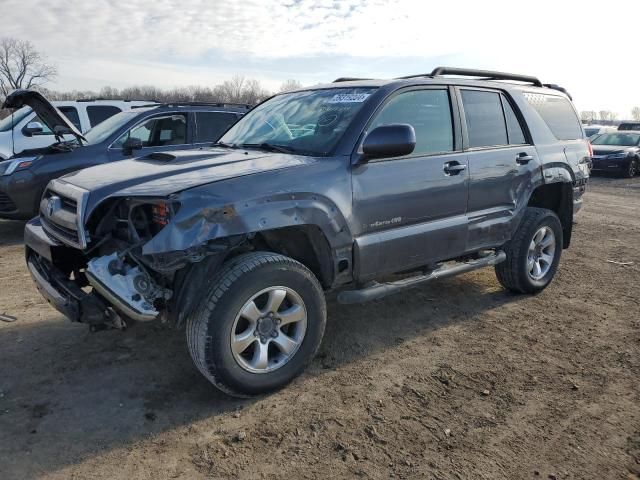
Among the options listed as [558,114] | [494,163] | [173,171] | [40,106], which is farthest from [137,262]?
[558,114]

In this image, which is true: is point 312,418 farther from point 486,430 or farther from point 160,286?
point 160,286

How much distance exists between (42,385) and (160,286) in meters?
1.13

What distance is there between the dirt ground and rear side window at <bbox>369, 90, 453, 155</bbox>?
1.54m

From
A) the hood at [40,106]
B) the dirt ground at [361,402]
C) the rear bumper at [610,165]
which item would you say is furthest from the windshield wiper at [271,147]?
the rear bumper at [610,165]

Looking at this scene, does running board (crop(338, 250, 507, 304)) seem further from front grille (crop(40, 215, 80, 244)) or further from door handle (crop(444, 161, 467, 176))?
front grille (crop(40, 215, 80, 244))

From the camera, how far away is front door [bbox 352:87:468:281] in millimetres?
3619

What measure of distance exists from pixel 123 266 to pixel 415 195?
211cm

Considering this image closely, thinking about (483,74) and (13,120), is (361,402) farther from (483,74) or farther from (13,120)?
(13,120)

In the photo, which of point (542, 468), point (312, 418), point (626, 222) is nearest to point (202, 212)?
point (312, 418)

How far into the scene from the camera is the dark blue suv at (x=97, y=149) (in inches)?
277

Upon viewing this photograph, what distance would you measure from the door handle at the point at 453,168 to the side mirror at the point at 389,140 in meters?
0.74

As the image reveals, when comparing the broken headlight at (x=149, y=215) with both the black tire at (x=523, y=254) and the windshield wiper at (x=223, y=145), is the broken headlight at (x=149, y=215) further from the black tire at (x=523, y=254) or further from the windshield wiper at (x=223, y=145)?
the black tire at (x=523, y=254)

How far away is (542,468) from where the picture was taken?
2.63 m

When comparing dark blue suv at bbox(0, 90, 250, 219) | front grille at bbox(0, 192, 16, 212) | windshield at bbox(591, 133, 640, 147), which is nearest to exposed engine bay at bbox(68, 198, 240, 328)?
dark blue suv at bbox(0, 90, 250, 219)
